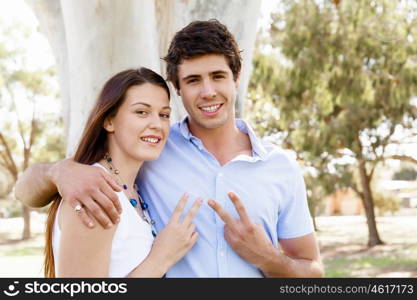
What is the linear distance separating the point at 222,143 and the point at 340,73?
11534 mm

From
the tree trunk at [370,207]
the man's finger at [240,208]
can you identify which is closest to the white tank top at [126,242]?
the man's finger at [240,208]

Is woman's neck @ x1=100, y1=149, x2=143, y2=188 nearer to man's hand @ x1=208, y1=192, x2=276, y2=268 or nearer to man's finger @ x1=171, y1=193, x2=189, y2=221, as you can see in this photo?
man's finger @ x1=171, y1=193, x2=189, y2=221

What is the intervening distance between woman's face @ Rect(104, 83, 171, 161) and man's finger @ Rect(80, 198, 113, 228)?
326 mm

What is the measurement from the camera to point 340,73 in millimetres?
13438

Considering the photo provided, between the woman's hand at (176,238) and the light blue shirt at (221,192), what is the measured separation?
10 centimetres

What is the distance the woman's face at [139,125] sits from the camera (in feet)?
6.96

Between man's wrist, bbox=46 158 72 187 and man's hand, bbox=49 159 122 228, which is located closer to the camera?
man's hand, bbox=49 159 122 228

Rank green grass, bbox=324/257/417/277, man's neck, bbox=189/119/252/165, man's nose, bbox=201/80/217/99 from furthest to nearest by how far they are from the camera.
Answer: green grass, bbox=324/257/417/277 → man's neck, bbox=189/119/252/165 → man's nose, bbox=201/80/217/99

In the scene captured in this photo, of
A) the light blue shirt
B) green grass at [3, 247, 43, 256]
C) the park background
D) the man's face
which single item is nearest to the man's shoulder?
the light blue shirt

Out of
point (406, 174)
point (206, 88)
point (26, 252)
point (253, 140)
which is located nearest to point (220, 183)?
point (253, 140)

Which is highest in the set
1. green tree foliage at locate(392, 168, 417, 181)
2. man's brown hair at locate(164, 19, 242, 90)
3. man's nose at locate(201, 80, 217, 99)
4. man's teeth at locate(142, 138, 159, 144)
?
man's brown hair at locate(164, 19, 242, 90)

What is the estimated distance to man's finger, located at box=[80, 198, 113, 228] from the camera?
1.83m

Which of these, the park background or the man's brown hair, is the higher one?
the man's brown hair

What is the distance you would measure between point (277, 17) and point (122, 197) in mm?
13207
